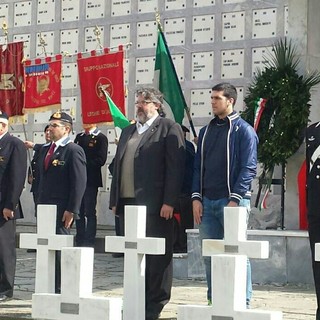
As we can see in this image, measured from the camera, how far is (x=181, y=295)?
345 inches

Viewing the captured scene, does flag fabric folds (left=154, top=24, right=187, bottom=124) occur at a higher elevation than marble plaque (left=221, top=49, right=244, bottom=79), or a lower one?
lower

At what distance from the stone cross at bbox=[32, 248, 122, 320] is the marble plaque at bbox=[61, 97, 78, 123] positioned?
28.8ft

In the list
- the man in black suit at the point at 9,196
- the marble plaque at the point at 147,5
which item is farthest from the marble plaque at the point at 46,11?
the man in black suit at the point at 9,196

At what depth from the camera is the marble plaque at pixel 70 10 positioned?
14.2 metres

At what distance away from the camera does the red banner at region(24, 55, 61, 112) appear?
13.9 meters

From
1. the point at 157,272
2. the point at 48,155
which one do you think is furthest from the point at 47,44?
the point at 157,272

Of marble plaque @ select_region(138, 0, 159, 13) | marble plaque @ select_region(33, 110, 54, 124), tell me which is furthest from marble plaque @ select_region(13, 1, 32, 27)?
marble plaque @ select_region(138, 0, 159, 13)

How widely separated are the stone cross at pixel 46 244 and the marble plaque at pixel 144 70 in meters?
6.38

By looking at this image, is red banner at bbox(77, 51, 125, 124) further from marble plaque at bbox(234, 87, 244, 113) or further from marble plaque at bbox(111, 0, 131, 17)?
marble plaque at bbox(234, 87, 244, 113)

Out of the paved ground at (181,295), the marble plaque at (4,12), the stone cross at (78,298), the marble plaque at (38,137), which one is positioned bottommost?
the paved ground at (181,295)

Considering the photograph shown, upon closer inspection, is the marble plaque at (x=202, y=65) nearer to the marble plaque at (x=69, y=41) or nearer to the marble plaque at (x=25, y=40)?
A: the marble plaque at (x=69, y=41)

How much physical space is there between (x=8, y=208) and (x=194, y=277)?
232cm

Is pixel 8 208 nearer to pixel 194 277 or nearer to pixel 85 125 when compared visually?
pixel 194 277

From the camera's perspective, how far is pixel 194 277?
9891mm
